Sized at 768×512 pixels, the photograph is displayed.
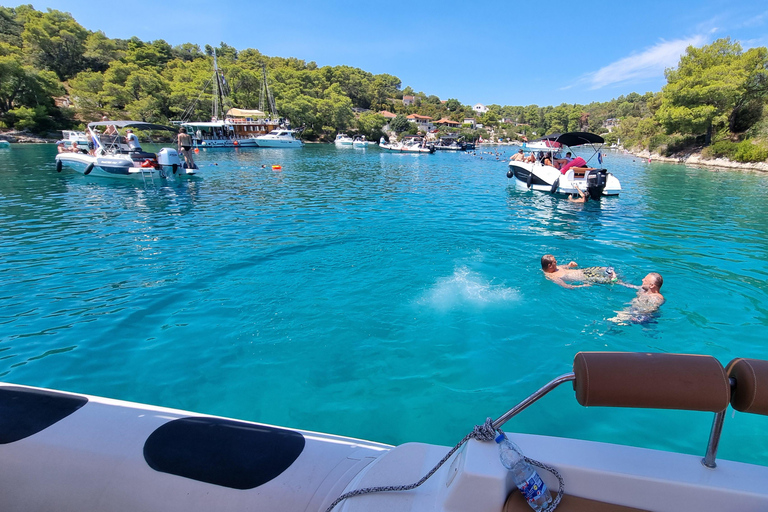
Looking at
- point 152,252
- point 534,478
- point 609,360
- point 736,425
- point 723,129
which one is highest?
point 723,129

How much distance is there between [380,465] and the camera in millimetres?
1724

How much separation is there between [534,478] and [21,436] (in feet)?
8.55

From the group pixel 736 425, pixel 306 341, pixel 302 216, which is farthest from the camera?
pixel 302 216

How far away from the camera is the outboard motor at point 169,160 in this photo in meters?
16.3

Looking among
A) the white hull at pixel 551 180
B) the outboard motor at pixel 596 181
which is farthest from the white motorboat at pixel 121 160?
the outboard motor at pixel 596 181

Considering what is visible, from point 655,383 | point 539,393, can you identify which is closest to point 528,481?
point 539,393

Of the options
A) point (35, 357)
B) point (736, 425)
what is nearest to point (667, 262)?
point (736, 425)

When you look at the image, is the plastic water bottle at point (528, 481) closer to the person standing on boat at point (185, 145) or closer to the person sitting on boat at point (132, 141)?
the person standing on boat at point (185, 145)

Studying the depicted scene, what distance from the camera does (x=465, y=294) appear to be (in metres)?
5.86

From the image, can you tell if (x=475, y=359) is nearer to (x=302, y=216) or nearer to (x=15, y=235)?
(x=302, y=216)

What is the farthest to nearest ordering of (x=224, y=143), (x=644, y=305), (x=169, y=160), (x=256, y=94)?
(x=256, y=94) < (x=224, y=143) < (x=169, y=160) < (x=644, y=305)

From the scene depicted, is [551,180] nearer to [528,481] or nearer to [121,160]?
[528,481]

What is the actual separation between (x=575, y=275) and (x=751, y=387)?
17.2 feet

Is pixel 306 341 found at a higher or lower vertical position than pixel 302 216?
lower
